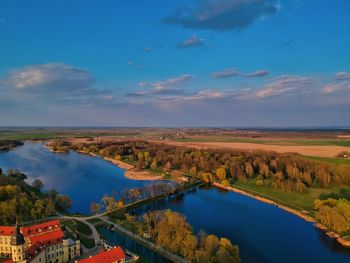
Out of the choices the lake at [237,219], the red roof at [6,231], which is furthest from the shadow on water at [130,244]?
the red roof at [6,231]

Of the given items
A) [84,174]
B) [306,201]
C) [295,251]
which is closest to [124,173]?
[84,174]

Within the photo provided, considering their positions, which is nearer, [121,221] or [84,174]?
[121,221]

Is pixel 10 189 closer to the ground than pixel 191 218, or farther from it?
farther from it

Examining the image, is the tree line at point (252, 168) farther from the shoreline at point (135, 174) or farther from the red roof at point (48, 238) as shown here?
the red roof at point (48, 238)

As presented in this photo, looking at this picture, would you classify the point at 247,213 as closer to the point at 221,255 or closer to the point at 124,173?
the point at 221,255

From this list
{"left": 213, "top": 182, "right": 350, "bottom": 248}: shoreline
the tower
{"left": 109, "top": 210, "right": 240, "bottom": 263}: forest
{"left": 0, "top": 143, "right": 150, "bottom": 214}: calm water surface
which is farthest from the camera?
{"left": 0, "top": 143, "right": 150, "bottom": 214}: calm water surface

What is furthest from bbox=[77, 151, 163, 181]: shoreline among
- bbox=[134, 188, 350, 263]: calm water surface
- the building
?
the building

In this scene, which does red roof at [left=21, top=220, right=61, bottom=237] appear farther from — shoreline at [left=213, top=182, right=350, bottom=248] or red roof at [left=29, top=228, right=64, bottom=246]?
shoreline at [left=213, top=182, right=350, bottom=248]
